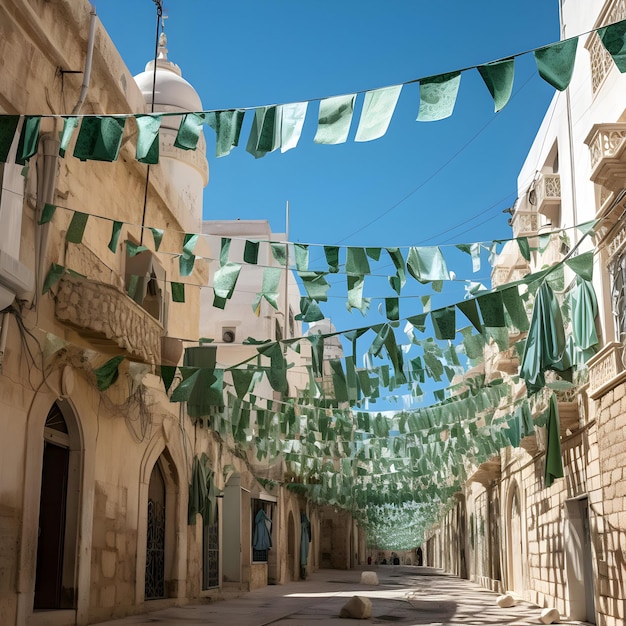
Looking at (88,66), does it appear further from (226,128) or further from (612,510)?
(612,510)

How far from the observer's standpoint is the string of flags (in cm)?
569

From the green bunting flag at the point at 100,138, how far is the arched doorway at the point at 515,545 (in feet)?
54.4

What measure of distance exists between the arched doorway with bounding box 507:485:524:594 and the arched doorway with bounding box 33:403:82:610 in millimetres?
13034

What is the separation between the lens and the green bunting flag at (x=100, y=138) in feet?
22.7

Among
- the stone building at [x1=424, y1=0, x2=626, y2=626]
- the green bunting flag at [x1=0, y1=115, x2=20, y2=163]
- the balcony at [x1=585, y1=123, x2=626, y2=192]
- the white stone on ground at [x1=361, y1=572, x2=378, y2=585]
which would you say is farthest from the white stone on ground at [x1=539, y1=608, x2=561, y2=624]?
the white stone on ground at [x1=361, y1=572, x2=378, y2=585]

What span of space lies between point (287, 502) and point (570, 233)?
17821mm

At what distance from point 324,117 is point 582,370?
8609 millimetres

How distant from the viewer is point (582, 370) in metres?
13.4

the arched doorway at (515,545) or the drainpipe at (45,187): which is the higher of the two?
the drainpipe at (45,187)

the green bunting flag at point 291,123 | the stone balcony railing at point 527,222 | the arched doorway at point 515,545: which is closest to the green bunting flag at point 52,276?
the green bunting flag at point 291,123

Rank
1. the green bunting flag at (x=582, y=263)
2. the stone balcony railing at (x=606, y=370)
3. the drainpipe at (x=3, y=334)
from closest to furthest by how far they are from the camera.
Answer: the drainpipe at (x=3, y=334) → the green bunting flag at (x=582, y=263) → the stone balcony railing at (x=606, y=370)

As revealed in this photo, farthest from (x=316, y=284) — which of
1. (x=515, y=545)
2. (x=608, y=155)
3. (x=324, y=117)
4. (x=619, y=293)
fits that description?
(x=515, y=545)

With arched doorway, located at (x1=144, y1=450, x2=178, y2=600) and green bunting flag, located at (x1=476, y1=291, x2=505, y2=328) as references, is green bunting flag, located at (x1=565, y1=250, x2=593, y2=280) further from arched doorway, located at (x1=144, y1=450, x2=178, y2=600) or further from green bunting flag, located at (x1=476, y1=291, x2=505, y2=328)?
arched doorway, located at (x1=144, y1=450, x2=178, y2=600)

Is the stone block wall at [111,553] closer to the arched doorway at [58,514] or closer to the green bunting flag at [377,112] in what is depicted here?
the arched doorway at [58,514]
